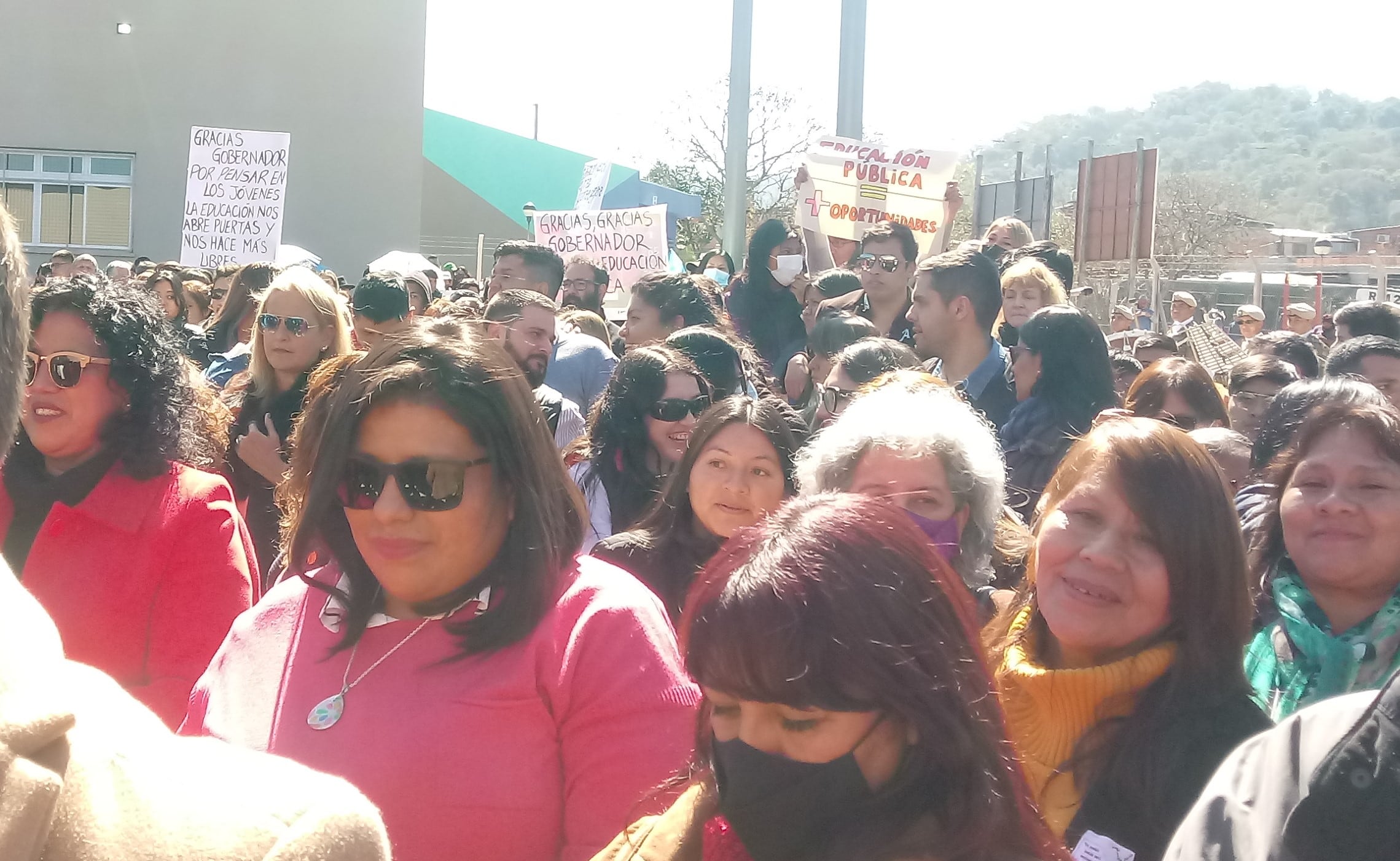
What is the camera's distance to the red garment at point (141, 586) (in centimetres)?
300

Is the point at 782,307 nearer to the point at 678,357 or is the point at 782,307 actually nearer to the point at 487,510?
the point at 678,357

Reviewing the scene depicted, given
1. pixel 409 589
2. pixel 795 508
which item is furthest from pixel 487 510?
pixel 795 508

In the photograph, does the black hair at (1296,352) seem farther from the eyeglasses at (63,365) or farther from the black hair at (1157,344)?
the eyeglasses at (63,365)

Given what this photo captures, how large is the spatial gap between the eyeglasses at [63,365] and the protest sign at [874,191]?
19.4 feet

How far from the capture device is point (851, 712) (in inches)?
62.1

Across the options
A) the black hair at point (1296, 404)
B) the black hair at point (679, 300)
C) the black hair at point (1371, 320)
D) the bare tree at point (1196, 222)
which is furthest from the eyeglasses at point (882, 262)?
the bare tree at point (1196, 222)

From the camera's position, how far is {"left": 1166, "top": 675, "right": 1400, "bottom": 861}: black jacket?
4.18 feet

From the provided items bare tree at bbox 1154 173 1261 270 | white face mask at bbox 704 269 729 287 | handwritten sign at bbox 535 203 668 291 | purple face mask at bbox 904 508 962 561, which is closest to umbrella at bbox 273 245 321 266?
handwritten sign at bbox 535 203 668 291

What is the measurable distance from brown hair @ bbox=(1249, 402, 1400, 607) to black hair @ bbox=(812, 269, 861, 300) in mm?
4047

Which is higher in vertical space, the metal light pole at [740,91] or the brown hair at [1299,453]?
the metal light pole at [740,91]

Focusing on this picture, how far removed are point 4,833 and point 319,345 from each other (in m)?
4.39

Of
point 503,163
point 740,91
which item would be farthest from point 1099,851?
point 503,163

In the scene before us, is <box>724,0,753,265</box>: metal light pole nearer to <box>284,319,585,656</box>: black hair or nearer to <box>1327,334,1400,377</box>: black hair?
<box>1327,334,1400,377</box>: black hair

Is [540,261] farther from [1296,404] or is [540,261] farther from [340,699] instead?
[340,699]
